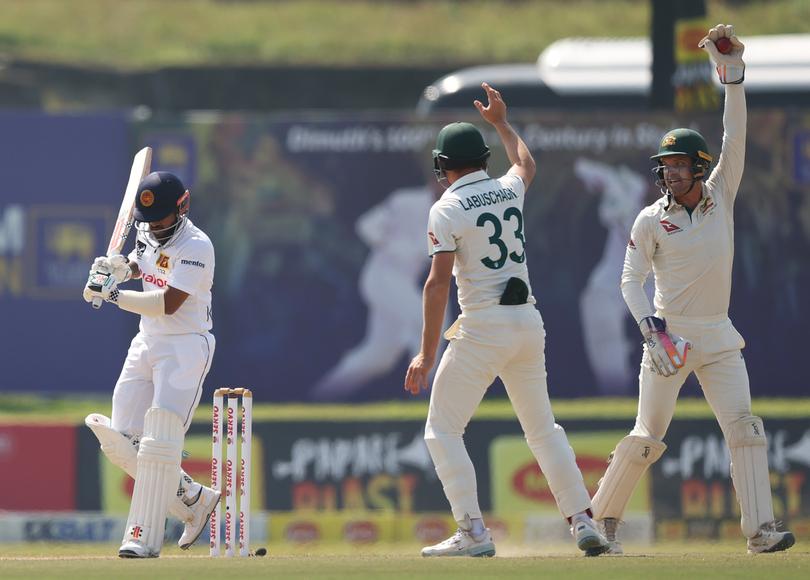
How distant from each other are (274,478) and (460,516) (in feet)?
11.7

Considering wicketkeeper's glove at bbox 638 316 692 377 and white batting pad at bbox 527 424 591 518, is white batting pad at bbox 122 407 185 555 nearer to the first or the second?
white batting pad at bbox 527 424 591 518

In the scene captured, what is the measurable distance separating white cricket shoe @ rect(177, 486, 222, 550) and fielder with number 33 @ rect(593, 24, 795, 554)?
6.13 feet

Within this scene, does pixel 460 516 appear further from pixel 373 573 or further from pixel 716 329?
pixel 716 329

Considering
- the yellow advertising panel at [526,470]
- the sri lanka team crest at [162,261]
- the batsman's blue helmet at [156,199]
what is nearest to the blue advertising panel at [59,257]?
the yellow advertising panel at [526,470]

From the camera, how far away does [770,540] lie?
7.41 metres

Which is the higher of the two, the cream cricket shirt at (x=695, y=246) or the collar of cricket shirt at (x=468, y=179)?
the collar of cricket shirt at (x=468, y=179)

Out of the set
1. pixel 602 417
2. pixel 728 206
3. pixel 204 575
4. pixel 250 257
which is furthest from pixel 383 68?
pixel 204 575

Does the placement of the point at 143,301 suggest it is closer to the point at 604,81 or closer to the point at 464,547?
the point at 464,547

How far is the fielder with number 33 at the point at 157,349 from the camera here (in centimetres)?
732

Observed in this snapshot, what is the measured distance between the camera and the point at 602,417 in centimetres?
1076

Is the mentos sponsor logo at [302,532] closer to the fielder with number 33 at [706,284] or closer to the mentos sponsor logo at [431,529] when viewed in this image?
the mentos sponsor logo at [431,529]

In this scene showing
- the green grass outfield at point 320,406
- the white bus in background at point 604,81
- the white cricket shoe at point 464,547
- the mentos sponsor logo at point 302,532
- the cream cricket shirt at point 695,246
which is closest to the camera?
the white cricket shoe at point 464,547

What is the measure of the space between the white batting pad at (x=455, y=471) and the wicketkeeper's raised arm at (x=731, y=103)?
1.70m

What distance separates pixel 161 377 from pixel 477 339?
1422 mm
